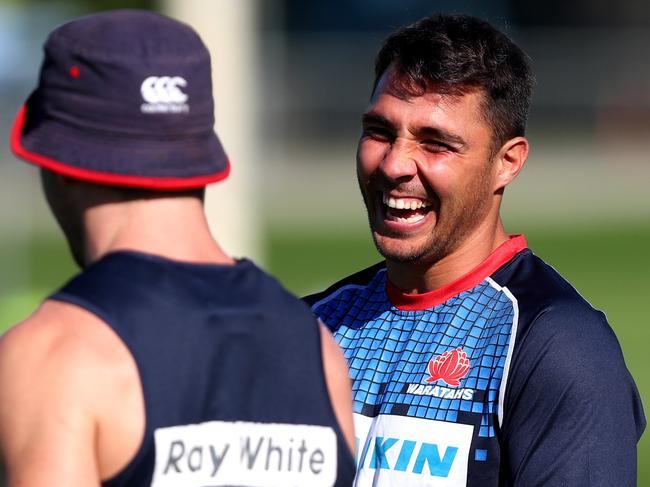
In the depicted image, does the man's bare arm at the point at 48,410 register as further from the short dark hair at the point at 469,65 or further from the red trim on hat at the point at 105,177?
the short dark hair at the point at 469,65

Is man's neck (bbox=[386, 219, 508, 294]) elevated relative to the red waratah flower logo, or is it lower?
elevated

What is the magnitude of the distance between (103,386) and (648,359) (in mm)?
8655

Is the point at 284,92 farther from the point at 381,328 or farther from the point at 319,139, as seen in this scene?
the point at 381,328

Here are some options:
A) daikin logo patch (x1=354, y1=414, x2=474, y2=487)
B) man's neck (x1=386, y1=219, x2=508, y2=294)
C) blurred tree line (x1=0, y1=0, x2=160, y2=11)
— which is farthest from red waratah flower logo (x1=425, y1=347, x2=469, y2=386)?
blurred tree line (x1=0, y1=0, x2=160, y2=11)

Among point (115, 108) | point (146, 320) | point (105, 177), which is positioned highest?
point (115, 108)

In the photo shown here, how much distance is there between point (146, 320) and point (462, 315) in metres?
1.37

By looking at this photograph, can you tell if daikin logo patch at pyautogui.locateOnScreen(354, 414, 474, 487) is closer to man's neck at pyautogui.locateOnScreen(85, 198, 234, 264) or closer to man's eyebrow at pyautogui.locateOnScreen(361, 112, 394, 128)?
man's eyebrow at pyautogui.locateOnScreen(361, 112, 394, 128)

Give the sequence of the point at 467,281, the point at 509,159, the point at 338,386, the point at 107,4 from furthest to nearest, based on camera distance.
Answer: the point at 107,4 → the point at 509,159 → the point at 467,281 → the point at 338,386

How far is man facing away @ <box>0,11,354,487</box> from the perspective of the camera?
85.4 inches

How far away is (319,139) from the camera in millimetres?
24297

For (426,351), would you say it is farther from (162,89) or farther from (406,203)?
(162,89)

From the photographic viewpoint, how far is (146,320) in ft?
7.43

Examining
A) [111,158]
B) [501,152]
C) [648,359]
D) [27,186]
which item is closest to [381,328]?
Answer: [501,152]

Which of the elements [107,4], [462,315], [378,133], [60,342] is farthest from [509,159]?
[107,4]
